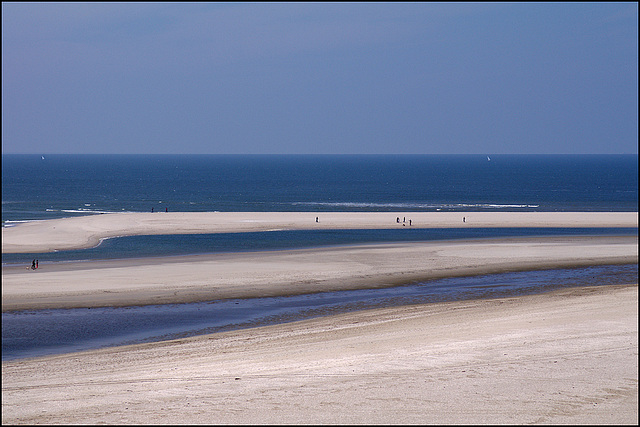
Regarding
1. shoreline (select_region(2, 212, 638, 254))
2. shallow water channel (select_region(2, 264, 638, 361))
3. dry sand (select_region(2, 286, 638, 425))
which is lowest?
shallow water channel (select_region(2, 264, 638, 361))

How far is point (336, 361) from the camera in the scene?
1653 cm

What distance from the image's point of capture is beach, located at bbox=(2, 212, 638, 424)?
12422 millimetres

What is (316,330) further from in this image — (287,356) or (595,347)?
(595,347)

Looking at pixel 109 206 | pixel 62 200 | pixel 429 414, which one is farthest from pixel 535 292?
pixel 62 200

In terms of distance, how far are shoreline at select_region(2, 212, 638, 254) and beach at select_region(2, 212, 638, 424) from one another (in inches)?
713

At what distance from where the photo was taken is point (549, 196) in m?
108

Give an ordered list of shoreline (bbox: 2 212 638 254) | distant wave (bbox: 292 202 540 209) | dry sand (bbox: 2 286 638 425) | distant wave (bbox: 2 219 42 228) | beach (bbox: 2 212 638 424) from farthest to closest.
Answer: distant wave (bbox: 292 202 540 209), distant wave (bbox: 2 219 42 228), shoreline (bbox: 2 212 638 254), beach (bbox: 2 212 638 424), dry sand (bbox: 2 286 638 425)

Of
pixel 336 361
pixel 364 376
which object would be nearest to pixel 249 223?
pixel 336 361

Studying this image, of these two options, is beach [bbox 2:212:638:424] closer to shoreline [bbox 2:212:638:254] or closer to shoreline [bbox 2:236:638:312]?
shoreline [bbox 2:236:638:312]

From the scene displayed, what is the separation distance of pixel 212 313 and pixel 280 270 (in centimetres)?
1000

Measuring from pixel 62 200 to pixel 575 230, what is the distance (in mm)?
68390

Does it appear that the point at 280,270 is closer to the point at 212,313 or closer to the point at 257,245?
the point at 212,313

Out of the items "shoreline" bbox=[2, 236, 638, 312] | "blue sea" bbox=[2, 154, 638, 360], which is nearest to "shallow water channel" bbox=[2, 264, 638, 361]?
"blue sea" bbox=[2, 154, 638, 360]

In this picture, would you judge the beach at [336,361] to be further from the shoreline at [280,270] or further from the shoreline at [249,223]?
the shoreline at [249,223]
